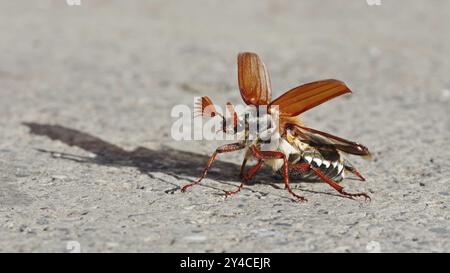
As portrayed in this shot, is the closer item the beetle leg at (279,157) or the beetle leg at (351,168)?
the beetle leg at (279,157)

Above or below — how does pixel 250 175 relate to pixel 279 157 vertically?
below

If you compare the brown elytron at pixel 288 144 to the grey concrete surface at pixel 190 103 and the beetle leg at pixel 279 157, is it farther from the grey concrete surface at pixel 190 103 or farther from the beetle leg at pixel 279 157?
the grey concrete surface at pixel 190 103

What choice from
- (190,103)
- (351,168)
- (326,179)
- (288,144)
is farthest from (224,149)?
(190,103)

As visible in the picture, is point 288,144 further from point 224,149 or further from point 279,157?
point 224,149

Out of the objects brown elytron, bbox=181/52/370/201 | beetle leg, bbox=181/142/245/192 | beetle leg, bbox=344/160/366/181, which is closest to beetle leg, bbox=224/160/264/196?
brown elytron, bbox=181/52/370/201

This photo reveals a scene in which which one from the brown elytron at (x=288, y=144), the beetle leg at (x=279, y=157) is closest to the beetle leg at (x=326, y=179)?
the brown elytron at (x=288, y=144)

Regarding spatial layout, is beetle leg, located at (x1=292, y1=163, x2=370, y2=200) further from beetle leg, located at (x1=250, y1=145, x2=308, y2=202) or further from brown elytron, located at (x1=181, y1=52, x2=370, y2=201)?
beetle leg, located at (x1=250, y1=145, x2=308, y2=202)

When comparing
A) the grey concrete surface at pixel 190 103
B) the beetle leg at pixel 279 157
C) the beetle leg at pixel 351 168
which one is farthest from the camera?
the beetle leg at pixel 351 168
